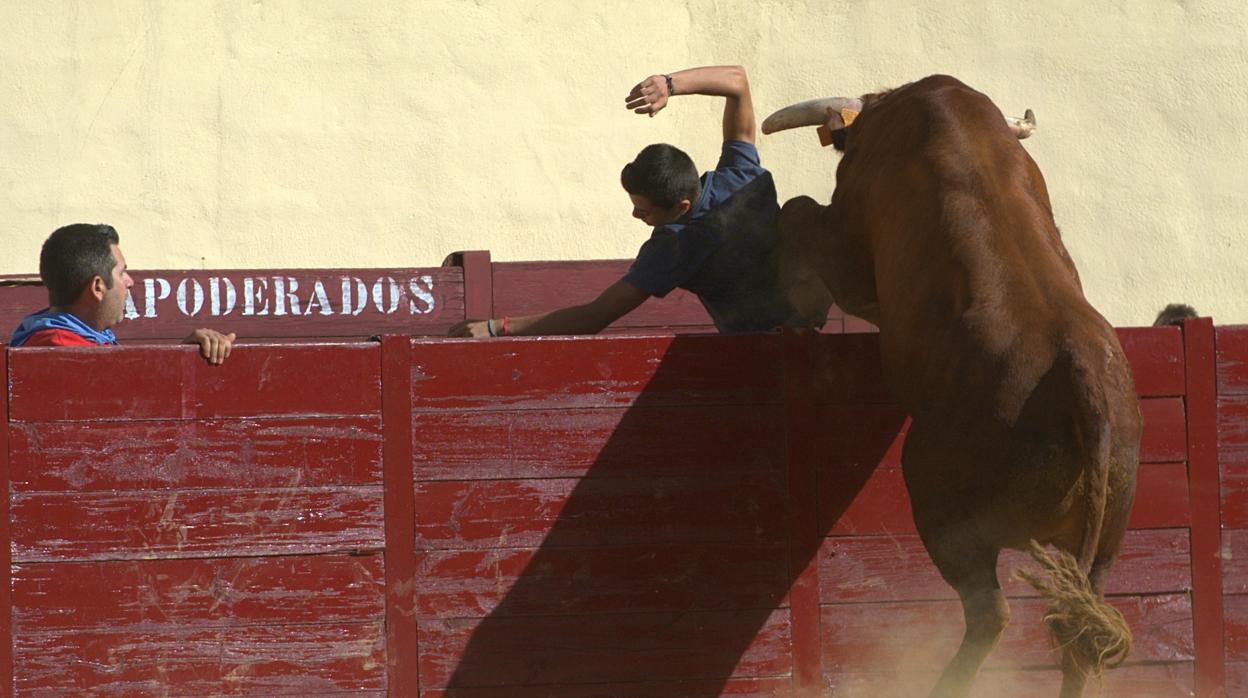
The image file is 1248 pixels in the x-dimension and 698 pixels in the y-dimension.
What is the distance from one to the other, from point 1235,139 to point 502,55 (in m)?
4.37

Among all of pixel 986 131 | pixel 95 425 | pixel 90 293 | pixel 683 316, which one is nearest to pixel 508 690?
pixel 95 425

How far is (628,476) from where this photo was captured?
13.6ft

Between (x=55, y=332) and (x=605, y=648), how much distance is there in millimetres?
1786

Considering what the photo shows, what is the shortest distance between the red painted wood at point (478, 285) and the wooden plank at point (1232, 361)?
3349 millimetres

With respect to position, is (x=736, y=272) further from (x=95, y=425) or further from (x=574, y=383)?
(x=95, y=425)

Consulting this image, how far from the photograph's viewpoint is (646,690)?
4.13 meters

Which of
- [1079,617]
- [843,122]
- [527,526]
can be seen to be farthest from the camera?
[843,122]

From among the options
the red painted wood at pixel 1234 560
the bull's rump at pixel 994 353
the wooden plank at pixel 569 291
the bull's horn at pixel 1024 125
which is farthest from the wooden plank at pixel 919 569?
the wooden plank at pixel 569 291

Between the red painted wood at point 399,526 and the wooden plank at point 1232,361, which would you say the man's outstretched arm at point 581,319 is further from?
the wooden plank at point 1232,361

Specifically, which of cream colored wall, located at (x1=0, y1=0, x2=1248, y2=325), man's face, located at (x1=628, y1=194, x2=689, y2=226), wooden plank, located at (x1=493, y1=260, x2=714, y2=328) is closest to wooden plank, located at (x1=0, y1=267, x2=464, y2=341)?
wooden plank, located at (x1=493, y1=260, x2=714, y2=328)

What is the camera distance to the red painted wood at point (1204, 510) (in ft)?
14.2

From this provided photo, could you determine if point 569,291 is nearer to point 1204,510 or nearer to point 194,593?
point 194,593

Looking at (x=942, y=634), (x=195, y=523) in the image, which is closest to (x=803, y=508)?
(x=942, y=634)

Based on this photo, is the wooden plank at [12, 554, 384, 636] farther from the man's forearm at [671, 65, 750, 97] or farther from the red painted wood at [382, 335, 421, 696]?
the man's forearm at [671, 65, 750, 97]
